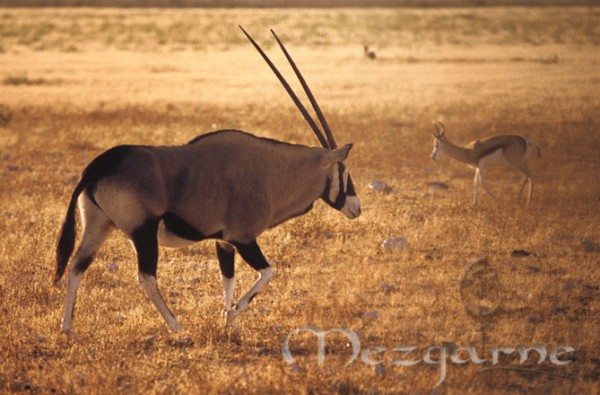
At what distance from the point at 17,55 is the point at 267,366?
35.8 m

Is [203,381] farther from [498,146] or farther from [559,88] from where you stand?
[559,88]

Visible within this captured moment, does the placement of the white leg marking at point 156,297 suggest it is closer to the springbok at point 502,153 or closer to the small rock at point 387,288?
the small rock at point 387,288

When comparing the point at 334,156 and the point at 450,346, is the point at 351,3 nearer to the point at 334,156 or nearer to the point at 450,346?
the point at 334,156

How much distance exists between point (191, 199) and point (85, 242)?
73 centimetres

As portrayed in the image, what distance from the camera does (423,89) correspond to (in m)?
26.1

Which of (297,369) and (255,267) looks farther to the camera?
(255,267)

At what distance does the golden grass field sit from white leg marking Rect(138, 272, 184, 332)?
0.09 meters

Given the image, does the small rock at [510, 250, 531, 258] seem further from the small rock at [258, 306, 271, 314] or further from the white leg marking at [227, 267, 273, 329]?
the white leg marking at [227, 267, 273, 329]

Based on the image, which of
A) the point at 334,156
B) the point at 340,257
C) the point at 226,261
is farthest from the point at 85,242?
the point at 340,257

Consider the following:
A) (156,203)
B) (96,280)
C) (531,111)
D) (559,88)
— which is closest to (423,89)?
(559,88)

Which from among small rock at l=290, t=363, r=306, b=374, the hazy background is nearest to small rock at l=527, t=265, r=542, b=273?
small rock at l=290, t=363, r=306, b=374

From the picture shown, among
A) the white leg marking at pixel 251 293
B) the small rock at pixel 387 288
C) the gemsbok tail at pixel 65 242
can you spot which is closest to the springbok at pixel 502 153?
the small rock at pixel 387 288

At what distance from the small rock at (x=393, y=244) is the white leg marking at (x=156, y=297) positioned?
3.22 meters

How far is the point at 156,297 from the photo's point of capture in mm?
6812
